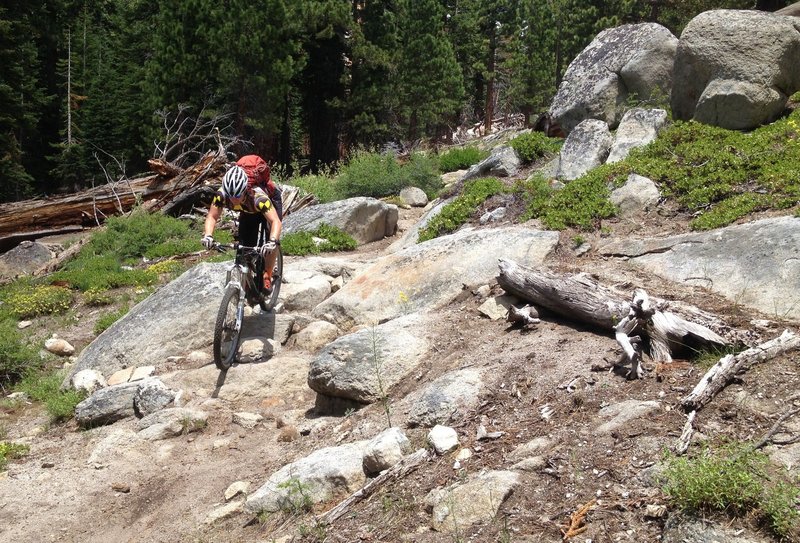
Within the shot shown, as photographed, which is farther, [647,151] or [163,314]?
[647,151]

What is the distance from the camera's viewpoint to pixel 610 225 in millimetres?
8219

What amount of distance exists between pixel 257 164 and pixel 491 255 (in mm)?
2777

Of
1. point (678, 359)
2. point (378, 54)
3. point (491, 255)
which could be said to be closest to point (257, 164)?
point (491, 255)

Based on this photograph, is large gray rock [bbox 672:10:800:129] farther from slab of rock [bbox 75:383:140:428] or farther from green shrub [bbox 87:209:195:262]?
green shrub [bbox 87:209:195:262]

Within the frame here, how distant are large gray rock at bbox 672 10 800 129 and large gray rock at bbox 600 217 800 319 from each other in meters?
3.89

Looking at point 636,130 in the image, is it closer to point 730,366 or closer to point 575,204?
point 575,204

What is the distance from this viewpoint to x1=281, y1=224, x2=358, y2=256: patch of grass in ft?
37.6

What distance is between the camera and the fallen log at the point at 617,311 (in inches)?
186

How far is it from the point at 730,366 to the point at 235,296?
4618mm

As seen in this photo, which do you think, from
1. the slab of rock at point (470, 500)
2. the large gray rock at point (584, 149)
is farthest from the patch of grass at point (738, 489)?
the large gray rock at point (584, 149)

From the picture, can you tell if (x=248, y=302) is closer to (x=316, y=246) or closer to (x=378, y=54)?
(x=316, y=246)

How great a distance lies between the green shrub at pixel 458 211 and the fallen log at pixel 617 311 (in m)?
3.52

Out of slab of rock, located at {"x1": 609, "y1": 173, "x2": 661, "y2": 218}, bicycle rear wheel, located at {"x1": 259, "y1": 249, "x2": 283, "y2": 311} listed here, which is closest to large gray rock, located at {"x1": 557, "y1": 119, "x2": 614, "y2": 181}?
slab of rock, located at {"x1": 609, "y1": 173, "x2": 661, "y2": 218}

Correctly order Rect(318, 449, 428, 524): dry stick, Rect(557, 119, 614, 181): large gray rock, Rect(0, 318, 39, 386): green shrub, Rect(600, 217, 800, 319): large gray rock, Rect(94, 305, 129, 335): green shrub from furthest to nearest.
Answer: Rect(557, 119, 614, 181): large gray rock
Rect(94, 305, 129, 335): green shrub
Rect(0, 318, 39, 386): green shrub
Rect(600, 217, 800, 319): large gray rock
Rect(318, 449, 428, 524): dry stick
